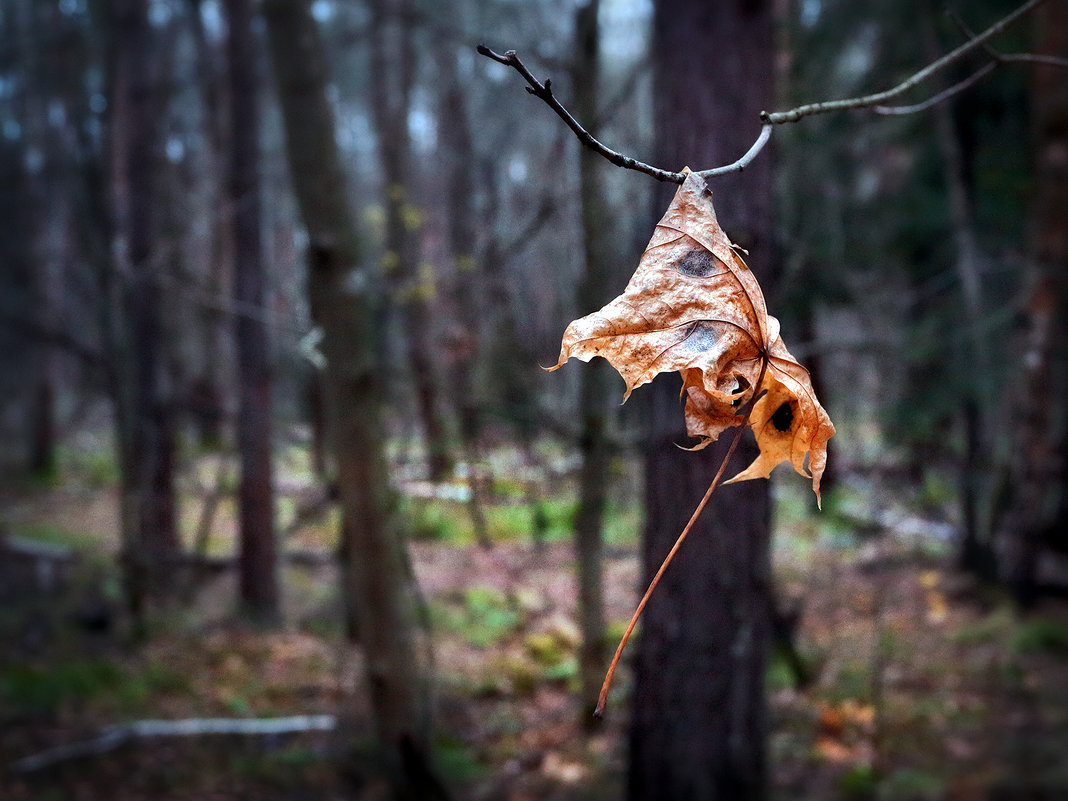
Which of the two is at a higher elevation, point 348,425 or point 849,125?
point 849,125

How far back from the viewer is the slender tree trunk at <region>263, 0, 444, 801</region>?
3986 mm

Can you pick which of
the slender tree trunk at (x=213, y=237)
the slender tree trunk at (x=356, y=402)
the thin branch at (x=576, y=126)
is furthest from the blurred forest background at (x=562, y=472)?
the slender tree trunk at (x=213, y=237)

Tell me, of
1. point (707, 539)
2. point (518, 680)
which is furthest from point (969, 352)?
point (518, 680)

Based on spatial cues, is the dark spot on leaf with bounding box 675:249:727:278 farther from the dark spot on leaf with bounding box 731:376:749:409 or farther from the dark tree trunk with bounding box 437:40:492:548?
the dark tree trunk with bounding box 437:40:492:548

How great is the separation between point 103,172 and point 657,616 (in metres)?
6.44

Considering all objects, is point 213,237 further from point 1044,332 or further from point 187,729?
point 1044,332

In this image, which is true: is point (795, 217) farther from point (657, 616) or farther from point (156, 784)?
point (156, 784)

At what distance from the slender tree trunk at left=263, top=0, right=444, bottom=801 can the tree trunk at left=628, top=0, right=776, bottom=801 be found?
127 cm

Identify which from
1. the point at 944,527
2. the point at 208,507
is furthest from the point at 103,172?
the point at 944,527

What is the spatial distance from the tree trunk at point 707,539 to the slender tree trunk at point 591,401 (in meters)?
1.09

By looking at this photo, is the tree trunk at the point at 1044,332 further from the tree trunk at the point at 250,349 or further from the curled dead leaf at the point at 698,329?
the tree trunk at the point at 250,349

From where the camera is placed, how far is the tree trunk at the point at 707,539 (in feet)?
11.0

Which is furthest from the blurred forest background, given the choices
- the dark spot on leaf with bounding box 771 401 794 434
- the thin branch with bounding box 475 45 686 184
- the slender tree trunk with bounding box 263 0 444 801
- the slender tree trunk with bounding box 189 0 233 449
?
the slender tree trunk with bounding box 189 0 233 449

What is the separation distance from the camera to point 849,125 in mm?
8203
